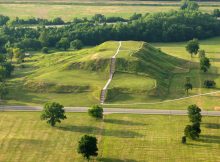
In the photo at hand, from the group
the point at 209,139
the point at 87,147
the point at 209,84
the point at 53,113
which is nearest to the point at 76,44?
the point at 209,84

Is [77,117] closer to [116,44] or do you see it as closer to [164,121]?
[164,121]

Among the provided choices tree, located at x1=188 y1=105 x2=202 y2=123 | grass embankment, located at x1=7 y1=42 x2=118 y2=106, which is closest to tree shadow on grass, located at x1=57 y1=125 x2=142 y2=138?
tree, located at x1=188 y1=105 x2=202 y2=123

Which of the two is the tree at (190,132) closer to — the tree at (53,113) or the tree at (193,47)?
the tree at (53,113)

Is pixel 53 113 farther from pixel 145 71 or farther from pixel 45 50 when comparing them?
pixel 45 50

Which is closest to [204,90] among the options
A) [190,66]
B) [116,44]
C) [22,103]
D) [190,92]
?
[190,92]

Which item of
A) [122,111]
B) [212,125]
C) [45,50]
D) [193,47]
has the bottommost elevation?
[45,50]
